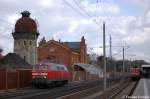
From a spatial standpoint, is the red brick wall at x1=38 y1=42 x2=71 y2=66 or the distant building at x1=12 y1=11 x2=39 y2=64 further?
the red brick wall at x1=38 y1=42 x2=71 y2=66

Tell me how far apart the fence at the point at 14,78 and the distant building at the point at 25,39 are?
33.2m

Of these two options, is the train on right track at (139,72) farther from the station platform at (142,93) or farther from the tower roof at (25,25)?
the station platform at (142,93)

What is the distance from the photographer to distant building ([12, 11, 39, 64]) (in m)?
83.3

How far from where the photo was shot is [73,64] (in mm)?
105438

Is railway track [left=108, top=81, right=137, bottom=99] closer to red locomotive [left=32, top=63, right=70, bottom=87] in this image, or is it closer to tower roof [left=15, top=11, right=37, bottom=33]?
red locomotive [left=32, top=63, right=70, bottom=87]

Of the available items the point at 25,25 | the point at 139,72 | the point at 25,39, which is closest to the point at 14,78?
the point at 25,39

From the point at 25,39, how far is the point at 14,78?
3881 cm

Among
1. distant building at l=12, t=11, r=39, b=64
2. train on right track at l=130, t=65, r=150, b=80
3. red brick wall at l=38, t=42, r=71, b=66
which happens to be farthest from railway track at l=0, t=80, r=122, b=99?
red brick wall at l=38, t=42, r=71, b=66

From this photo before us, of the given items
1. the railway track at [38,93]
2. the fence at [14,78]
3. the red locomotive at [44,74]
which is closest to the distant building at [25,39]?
the fence at [14,78]

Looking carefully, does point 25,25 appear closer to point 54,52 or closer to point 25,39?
point 25,39

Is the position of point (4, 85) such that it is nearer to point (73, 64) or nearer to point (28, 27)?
point (28, 27)

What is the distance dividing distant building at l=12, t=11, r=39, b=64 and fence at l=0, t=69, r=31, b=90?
3320 centimetres

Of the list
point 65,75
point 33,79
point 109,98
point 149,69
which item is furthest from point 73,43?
point 109,98

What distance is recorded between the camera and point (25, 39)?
274ft
